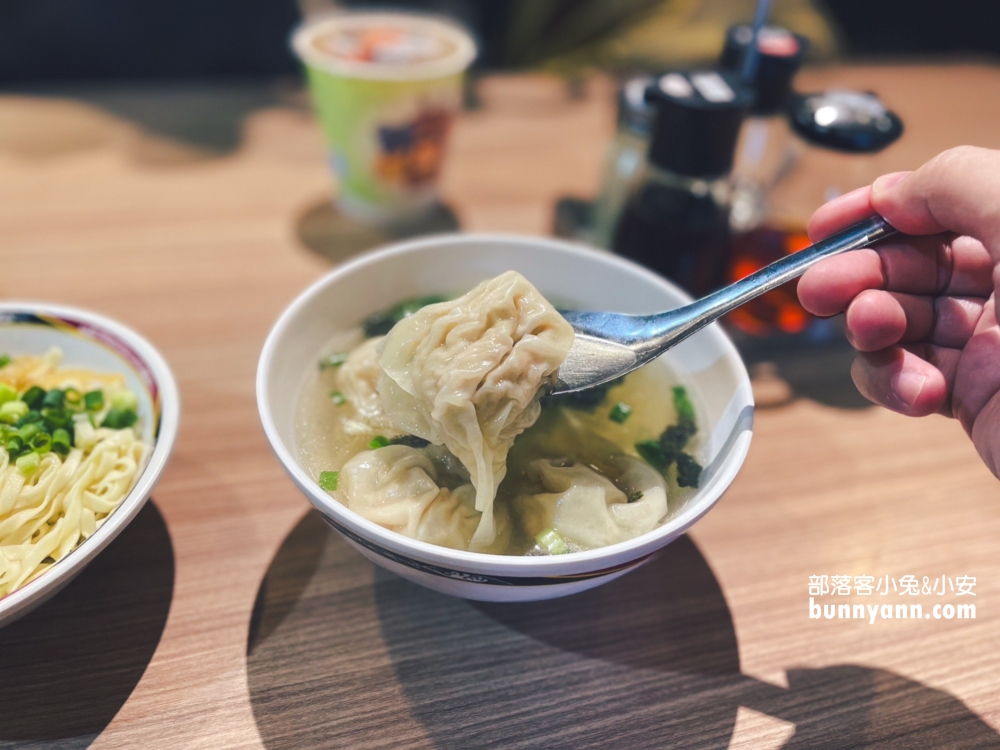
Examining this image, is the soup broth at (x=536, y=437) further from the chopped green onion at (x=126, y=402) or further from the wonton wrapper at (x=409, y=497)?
the chopped green onion at (x=126, y=402)

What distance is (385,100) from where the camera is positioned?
1.98 metres

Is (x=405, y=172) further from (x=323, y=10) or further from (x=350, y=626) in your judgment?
(x=323, y=10)

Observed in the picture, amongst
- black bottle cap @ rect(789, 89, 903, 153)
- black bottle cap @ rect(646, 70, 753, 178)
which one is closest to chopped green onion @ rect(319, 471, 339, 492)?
black bottle cap @ rect(646, 70, 753, 178)

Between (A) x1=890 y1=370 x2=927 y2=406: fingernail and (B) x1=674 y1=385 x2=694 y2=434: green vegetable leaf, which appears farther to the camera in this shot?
(B) x1=674 y1=385 x2=694 y2=434: green vegetable leaf

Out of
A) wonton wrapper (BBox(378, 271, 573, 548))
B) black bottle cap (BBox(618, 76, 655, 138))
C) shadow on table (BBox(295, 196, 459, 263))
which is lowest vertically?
shadow on table (BBox(295, 196, 459, 263))

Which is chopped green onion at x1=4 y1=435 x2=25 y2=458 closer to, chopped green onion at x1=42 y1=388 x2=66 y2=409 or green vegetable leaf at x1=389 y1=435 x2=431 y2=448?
chopped green onion at x1=42 y1=388 x2=66 y2=409

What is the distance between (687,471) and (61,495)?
114cm

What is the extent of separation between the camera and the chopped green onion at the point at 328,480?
1178 mm

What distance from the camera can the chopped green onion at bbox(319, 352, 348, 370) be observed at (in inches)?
55.3

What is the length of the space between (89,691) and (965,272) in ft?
5.70

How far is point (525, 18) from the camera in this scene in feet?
12.0

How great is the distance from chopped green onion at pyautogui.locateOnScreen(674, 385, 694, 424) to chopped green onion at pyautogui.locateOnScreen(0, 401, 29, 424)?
1296 mm

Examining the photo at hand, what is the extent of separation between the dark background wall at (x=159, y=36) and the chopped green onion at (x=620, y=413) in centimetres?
310

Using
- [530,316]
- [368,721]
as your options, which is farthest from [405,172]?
[368,721]
